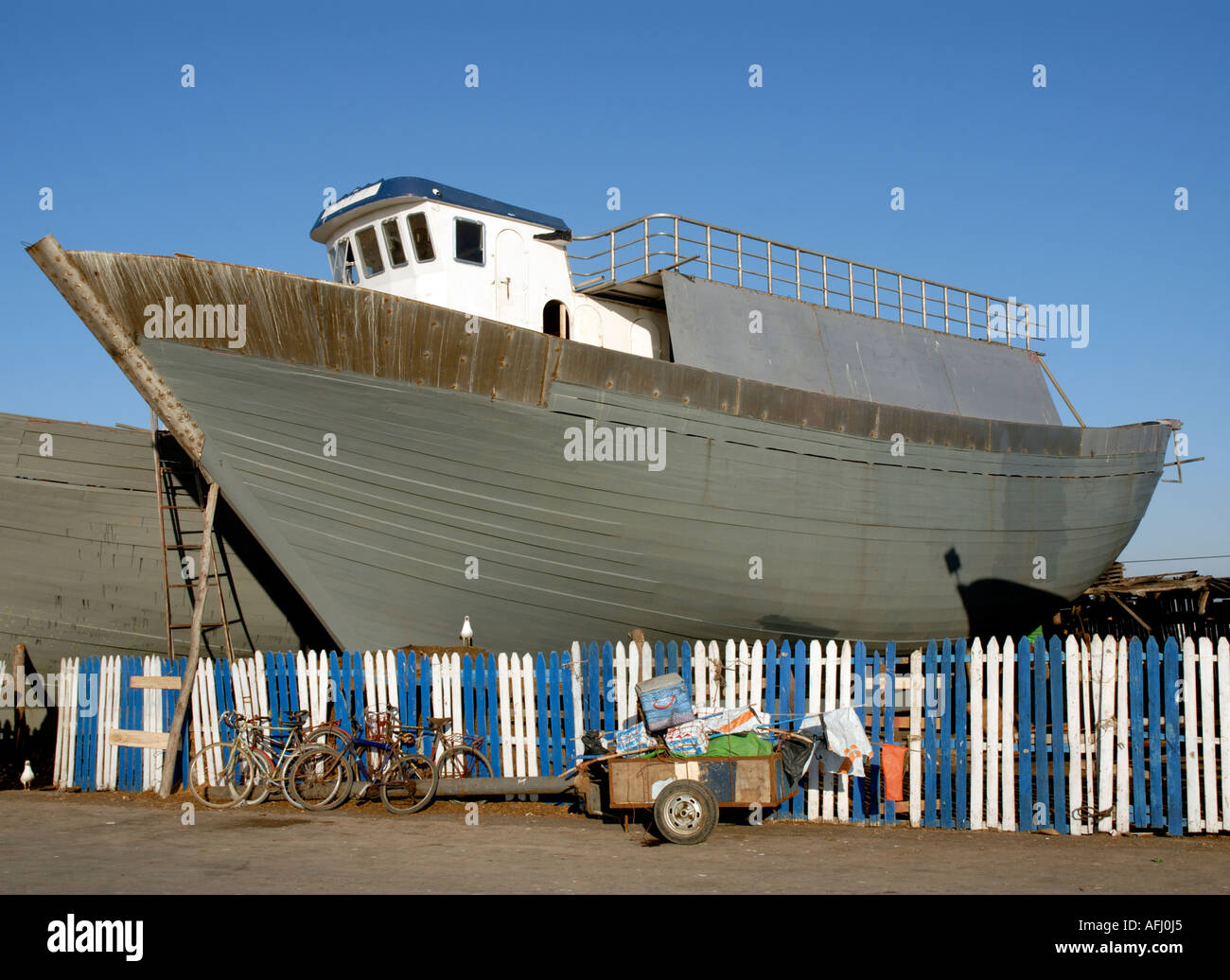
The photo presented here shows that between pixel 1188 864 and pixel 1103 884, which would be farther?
pixel 1188 864

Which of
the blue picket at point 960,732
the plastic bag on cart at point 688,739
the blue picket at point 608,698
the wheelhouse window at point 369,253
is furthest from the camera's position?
the wheelhouse window at point 369,253

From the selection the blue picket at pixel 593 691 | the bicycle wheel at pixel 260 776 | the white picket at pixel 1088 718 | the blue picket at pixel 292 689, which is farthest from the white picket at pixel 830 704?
the blue picket at pixel 292 689

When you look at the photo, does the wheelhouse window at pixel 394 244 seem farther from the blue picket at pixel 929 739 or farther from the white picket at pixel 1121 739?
the white picket at pixel 1121 739

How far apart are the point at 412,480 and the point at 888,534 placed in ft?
24.2

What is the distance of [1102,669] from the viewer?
9.32m

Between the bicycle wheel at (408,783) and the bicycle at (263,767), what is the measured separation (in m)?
0.58

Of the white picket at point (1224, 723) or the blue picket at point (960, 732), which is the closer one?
the white picket at point (1224, 723)

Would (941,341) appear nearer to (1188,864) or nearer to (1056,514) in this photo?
(1056,514)

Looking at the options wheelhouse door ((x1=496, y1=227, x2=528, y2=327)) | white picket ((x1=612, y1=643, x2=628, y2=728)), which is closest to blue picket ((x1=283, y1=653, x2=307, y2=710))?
white picket ((x1=612, y1=643, x2=628, y2=728))

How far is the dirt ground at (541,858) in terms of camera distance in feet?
23.0

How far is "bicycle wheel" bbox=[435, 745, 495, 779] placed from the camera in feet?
36.3

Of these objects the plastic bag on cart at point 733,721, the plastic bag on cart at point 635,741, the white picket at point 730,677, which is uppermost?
the white picket at point 730,677

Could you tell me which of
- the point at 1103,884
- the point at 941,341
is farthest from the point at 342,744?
the point at 941,341

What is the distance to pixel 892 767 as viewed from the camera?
963cm
